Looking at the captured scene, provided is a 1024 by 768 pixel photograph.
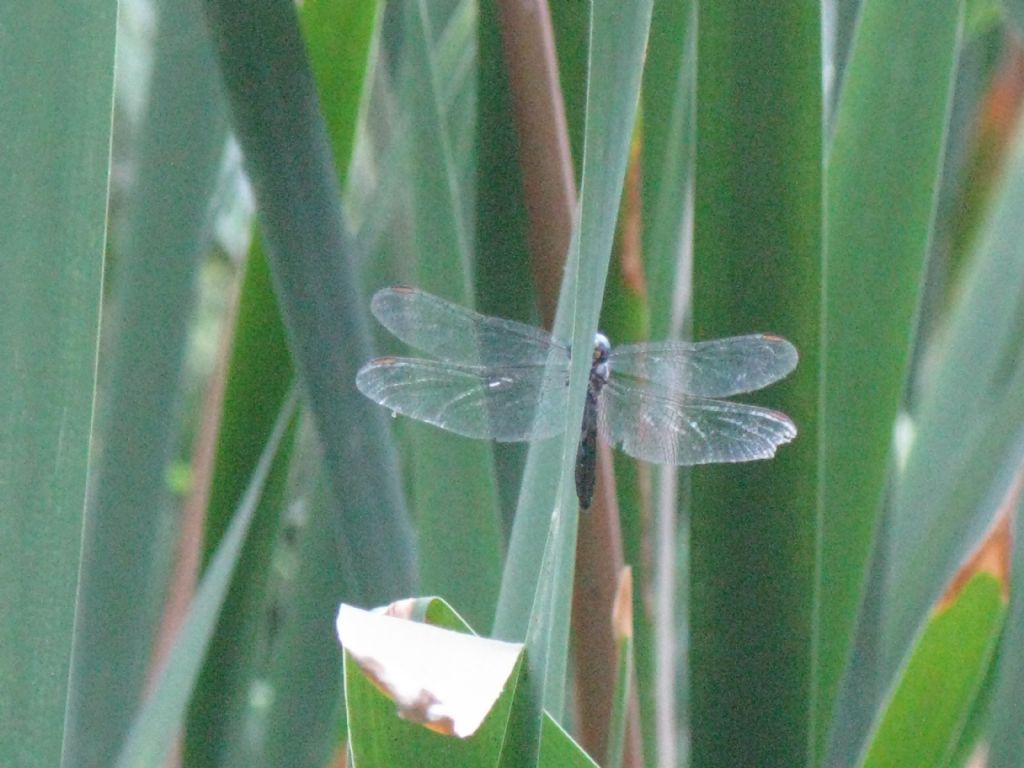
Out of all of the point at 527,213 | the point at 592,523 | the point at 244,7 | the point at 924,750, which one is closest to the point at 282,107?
the point at 244,7

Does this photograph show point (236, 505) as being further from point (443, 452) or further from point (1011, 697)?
A: point (1011, 697)

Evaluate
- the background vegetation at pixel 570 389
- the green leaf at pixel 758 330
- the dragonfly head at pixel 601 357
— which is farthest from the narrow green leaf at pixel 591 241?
the dragonfly head at pixel 601 357

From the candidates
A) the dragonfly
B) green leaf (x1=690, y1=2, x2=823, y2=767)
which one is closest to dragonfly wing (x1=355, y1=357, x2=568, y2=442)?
the dragonfly

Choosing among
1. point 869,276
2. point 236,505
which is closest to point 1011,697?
point 869,276

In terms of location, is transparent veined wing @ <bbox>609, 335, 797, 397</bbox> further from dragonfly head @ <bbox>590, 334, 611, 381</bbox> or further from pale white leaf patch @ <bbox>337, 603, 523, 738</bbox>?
pale white leaf patch @ <bbox>337, 603, 523, 738</bbox>

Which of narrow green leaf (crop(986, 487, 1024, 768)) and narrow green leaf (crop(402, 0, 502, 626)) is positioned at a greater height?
narrow green leaf (crop(402, 0, 502, 626))

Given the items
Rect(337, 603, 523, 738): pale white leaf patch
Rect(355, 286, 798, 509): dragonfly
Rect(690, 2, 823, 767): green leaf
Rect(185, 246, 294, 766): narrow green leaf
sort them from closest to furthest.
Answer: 1. Rect(337, 603, 523, 738): pale white leaf patch
2. Rect(690, 2, 823, 767): green leaf
3. Rect(355, 286, 798, 509): dragonfly
4. Rect(185, 246, 294, 766): narrow green leaf

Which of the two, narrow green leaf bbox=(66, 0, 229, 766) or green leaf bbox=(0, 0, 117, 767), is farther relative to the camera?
narrow green leaf bbox=(66, 0, 229, 766)
